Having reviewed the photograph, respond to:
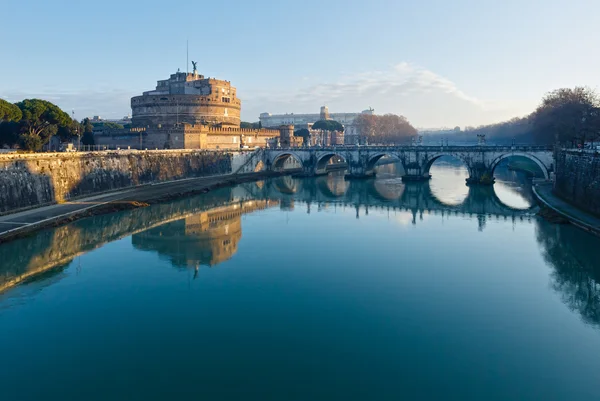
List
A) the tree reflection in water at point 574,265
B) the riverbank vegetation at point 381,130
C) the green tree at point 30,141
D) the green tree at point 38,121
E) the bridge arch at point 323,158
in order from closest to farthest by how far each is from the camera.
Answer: the tree reflection in water at point 574,265 < the green tree at point 30,141 < the green tree at point 38,121 < the bridge arch at point 323,158 < the riverbank vegetation at point 381,130

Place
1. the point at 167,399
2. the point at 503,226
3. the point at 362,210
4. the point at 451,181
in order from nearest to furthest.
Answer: the point at 167,399, the point at 503,226, the point at 362,210, the point at 451,181

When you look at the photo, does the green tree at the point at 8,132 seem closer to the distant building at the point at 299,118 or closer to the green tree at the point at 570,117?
the green tree at the point at 570,117

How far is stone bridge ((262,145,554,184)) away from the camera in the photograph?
33244 millimetres

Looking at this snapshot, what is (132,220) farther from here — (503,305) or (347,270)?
(503,305)

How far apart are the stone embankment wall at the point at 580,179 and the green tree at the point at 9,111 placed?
27965 mm

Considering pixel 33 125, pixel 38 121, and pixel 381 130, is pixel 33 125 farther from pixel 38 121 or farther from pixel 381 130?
pixel 381 130

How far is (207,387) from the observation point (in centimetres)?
789

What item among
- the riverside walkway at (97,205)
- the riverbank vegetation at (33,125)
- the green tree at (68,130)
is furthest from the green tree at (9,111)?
the riverside walkway at (97,205)

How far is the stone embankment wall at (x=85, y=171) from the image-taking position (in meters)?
21.3

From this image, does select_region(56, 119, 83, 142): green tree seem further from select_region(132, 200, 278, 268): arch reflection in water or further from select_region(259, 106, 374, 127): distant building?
select_region(259, 106, 374, 127): distant building

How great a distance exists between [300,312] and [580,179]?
16.8 meters

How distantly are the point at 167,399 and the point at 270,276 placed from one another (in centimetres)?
644

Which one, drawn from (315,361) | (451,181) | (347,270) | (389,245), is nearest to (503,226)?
(389,245)

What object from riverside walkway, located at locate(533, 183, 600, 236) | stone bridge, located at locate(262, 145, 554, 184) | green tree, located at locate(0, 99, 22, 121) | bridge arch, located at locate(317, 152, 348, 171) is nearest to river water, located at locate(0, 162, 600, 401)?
riverside walkway, located at locate(533, 183, 600, 236)
